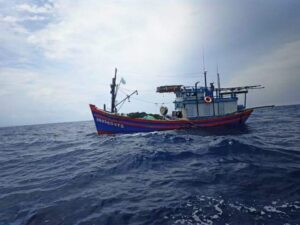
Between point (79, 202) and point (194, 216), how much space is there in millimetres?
3518

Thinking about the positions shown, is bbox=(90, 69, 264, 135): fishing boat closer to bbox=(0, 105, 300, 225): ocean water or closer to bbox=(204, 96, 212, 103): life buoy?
bbox=(204, 96, 212, 103): life buoy

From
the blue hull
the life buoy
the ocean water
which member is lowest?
the ocean water

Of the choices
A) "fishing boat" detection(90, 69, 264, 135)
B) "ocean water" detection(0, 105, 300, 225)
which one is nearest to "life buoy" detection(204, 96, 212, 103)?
"fishing boat" detection(90, 69, 264, 135)

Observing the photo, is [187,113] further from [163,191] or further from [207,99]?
[163,191]

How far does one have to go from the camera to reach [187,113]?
27.5m

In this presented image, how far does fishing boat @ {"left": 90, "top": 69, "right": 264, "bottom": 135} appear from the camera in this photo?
24.4m

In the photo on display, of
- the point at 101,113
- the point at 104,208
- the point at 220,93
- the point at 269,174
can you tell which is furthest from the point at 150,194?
the point at 220,93

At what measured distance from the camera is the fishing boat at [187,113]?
961 inches

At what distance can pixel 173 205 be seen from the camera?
19.0 feet

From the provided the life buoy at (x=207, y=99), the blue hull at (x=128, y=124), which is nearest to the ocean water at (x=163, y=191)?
the blue hull at (x=128, y=124)

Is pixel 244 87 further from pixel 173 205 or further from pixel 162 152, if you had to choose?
pixel 173 205

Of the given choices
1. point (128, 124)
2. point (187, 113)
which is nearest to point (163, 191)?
point (128, 124)

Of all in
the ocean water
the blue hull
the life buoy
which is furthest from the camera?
the life buoy

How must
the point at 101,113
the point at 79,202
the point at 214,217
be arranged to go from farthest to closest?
the point at 101,113, the point at 79,202, the point at 214,217
